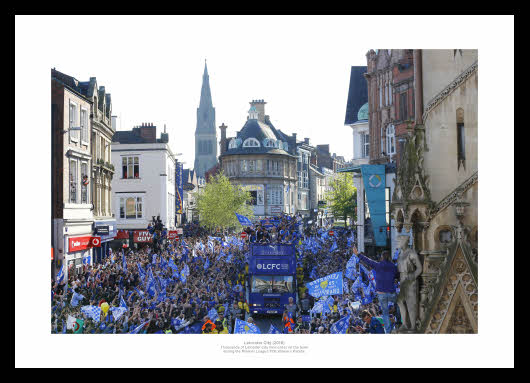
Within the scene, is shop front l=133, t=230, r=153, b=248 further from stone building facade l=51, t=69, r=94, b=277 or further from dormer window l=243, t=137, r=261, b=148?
dormer window l=243, t=137, r=261, b=148

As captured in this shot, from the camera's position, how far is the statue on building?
12.2 meters

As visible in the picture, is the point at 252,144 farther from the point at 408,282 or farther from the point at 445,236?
the point at 408,282

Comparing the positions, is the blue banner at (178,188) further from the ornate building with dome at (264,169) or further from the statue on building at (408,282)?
the statue on building at (408,282)

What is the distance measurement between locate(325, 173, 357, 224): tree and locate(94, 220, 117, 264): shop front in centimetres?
2147

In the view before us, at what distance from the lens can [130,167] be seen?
42125 mm

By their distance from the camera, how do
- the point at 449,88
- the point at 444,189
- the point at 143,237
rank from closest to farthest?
the point at 444,189 → the point at 449,88 → the point at 143,237

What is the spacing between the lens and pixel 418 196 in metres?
12.2

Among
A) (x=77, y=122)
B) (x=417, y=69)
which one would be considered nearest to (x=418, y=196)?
(x=417, y=69)

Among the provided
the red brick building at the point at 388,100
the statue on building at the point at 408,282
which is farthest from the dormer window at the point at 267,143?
the statue on building at the point at 408,282

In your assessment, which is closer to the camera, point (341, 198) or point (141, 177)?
point (141, 177)

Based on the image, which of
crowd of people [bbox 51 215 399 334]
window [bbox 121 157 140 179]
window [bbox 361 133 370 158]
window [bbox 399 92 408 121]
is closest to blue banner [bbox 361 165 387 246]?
crowd of people [bbox 51 215 399 334]

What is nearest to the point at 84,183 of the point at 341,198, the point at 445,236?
the point at 445,236

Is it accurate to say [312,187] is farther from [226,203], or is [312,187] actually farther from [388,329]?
[388,329]

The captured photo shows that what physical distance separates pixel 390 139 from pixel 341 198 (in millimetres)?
18344
